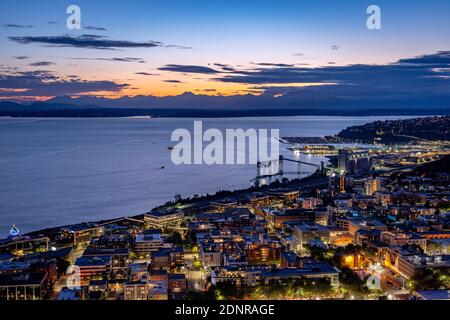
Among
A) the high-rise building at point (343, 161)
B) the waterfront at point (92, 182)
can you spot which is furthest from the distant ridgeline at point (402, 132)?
the high-rise building at point (343, 161)

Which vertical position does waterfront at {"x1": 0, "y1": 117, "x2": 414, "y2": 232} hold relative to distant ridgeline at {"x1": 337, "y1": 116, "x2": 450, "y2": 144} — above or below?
below

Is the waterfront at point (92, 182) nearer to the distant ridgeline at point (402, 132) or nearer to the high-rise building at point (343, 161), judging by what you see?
the high-rise building at point (343, 161)

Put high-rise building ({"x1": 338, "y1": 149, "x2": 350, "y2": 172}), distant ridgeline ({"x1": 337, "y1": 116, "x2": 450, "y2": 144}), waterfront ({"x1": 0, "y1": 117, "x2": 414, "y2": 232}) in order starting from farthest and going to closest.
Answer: distant ridgeline ({"x1": 337, "y1": 116, "x2": 450, "y2": 144}) < high-rise building ({"x1": 338, "y1": 149, "x2": 350, "y2": 172}) < waterfront ({"x1": 0, "y1": 117, "x2": 414, "y2": 232})

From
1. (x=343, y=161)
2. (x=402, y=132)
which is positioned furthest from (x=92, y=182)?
(x=402, y=132)

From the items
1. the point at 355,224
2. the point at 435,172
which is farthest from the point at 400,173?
the point at 355,224

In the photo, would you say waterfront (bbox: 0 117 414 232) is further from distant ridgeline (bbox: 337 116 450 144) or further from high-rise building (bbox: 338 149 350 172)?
distant ridgeline (bbox: 337 116 450 144)

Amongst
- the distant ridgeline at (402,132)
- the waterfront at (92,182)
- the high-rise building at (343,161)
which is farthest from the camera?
the distant ridgeline at (402,132)

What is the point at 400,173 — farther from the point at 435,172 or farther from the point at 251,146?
the point at 251,146

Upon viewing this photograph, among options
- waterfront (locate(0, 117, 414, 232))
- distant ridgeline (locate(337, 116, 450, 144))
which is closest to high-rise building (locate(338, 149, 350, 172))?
waterfront (locate(0, 117, 414, 232))

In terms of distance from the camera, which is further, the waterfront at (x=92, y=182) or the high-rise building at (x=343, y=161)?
the high-rise building at (x=343, y=161)
